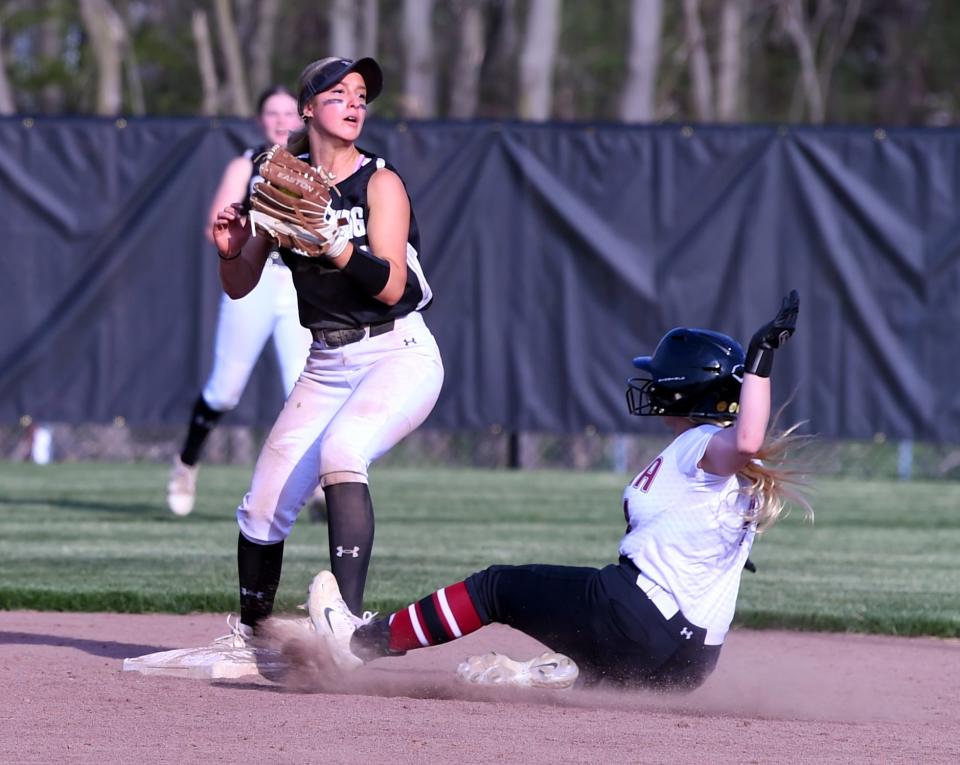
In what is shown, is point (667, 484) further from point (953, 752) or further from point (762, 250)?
point (762, 250)

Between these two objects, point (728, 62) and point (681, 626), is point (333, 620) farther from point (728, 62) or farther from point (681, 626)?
point (728, 62)

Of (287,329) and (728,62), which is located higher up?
(728,62)

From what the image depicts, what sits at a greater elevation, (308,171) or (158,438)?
(308,171)

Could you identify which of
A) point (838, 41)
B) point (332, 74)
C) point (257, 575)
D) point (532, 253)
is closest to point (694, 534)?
point (257, 575)

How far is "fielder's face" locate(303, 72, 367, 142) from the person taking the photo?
4.85 meters

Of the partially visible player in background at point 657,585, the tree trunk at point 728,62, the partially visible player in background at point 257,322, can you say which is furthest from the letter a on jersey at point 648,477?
the tree trunk at point 728,62

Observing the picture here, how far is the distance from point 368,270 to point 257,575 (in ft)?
3.56

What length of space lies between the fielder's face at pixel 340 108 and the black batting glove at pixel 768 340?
142cm

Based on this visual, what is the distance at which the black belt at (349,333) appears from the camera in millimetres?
4859

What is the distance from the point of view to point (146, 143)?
39.2 ft

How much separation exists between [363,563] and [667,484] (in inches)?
36.2

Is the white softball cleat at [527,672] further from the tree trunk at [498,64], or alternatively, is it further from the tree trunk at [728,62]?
the tree trunk at [498,64]

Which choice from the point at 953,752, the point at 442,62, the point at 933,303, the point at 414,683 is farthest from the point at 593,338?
the point at 442,62

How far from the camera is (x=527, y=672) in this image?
15.4 feet
